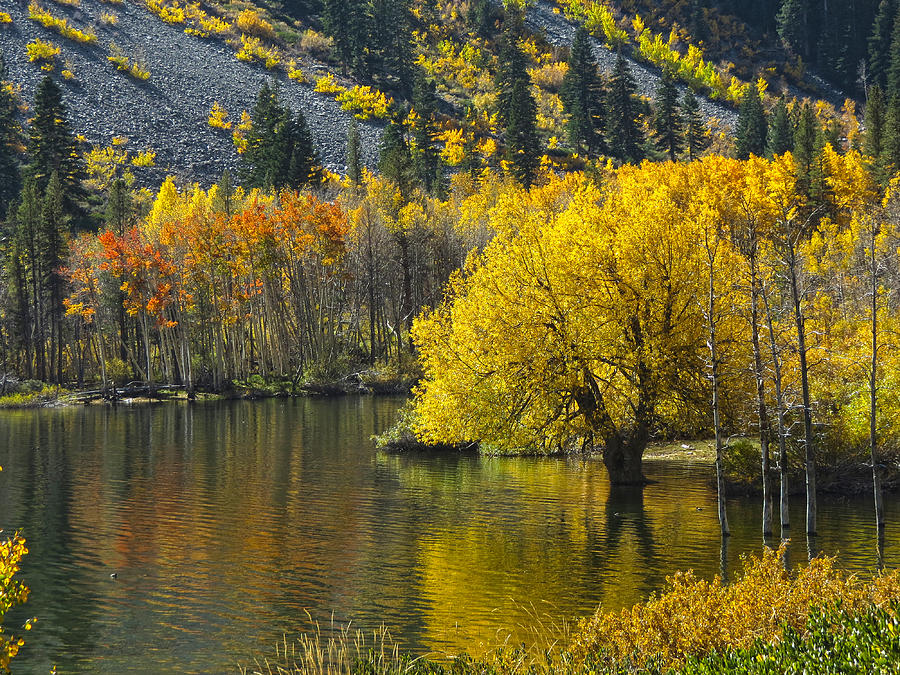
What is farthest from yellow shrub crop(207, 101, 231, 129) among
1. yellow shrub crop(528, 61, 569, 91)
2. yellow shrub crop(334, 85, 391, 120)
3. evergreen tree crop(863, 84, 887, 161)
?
evergreen tree crop(863, 84, 887, 161)

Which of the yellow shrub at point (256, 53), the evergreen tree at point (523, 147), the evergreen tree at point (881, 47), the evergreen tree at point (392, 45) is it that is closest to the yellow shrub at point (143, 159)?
the yellow shrub at point (256, 53)

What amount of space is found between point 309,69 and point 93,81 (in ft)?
148

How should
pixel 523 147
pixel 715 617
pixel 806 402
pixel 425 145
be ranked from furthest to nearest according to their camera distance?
pixel 425 145 → pixel 523 147 → pixel 806 402 → pixel 715 617

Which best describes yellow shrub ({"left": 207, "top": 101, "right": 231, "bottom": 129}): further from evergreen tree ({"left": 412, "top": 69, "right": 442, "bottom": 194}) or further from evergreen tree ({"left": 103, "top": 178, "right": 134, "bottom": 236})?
evergreen tree ({"left": 103, "top": 178, "right": 134, "bottom": 236})

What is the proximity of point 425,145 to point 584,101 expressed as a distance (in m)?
30.3

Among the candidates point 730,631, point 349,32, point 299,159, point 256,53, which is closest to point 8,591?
point 730,631

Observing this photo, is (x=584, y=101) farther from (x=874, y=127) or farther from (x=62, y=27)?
(x=62, y=27)

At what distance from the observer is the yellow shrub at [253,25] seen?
186m

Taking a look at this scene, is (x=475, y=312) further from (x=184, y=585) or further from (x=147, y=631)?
(x=147, y=631)

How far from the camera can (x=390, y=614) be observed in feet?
72.9

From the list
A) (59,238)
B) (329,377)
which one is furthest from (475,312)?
(59,238)

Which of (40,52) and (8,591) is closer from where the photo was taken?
(8,591)

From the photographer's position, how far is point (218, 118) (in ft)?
482

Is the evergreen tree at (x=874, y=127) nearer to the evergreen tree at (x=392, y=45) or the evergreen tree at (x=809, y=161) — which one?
the evergreen tree at (x=809, y=161)
